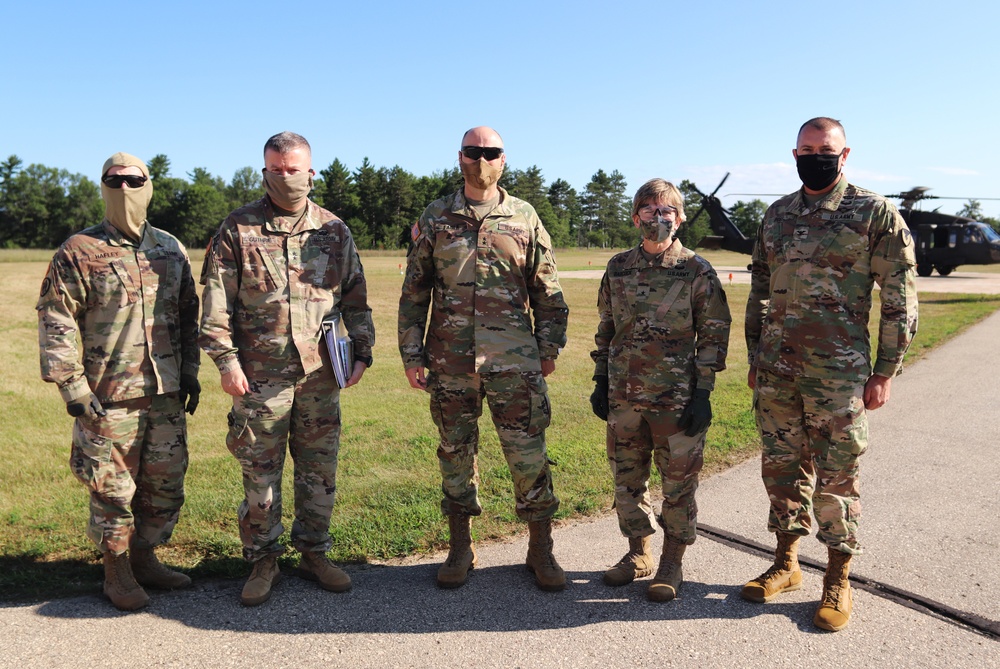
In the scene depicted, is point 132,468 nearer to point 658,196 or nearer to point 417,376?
point 417,376

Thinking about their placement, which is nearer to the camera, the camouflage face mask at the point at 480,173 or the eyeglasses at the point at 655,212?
the eyeglasses at the point at 655,212

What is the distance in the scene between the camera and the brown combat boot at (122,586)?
3.53m

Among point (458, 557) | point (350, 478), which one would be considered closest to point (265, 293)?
point (458, 557)

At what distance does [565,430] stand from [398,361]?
4827 mm

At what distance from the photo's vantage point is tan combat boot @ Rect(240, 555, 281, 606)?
142 inches

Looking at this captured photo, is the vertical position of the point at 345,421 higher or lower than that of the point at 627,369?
lower

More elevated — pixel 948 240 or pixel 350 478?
pixel 948 240

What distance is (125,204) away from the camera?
3.62 metres

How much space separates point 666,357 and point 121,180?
2.94 m

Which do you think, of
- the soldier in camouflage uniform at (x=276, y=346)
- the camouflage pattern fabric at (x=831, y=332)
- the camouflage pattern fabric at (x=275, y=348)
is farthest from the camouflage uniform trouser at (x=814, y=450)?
the camouflage pattern fabric at (x=275, y=348)

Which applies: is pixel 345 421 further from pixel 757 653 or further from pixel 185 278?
pixel 757 653

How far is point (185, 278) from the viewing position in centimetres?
392

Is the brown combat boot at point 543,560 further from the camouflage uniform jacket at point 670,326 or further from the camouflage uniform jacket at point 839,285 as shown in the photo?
the camouflage uniform jacket at point 839,285

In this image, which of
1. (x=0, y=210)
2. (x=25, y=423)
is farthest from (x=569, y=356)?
(x=0, y=210)
